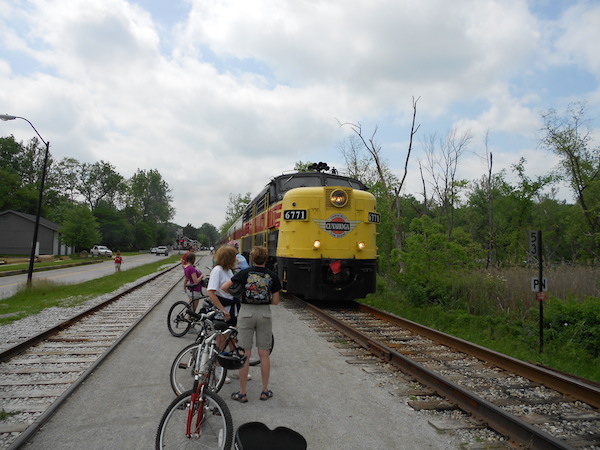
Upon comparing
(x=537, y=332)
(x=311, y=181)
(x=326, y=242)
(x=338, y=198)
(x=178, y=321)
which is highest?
(x=311, y=181)

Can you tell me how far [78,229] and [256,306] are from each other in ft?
175

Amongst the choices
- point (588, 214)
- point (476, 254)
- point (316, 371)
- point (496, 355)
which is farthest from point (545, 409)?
point (588, 214)

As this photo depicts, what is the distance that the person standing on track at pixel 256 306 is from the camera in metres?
4.66

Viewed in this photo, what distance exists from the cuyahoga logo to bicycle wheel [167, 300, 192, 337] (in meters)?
4.12

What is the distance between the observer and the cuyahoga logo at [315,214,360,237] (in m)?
10.8

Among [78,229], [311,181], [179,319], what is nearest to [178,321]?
[179,319]

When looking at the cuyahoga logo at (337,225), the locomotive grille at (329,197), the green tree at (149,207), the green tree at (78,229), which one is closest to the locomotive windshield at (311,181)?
→ the locomotive grille at (329,197)

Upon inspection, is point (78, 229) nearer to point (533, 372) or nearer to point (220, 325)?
point (220, 325)

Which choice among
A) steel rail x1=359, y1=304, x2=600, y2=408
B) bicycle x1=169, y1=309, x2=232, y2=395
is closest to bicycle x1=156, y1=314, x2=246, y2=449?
bicycle x1=169, y1=309, x2=232, y2=395

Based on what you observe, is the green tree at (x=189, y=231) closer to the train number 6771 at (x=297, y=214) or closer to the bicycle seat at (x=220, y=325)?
the train number 6771 at (x=297, y=214)

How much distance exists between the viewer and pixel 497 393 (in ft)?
17.0

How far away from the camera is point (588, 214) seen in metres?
31.6

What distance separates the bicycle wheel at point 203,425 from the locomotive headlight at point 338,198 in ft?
25.8

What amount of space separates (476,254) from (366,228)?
48.0ft
